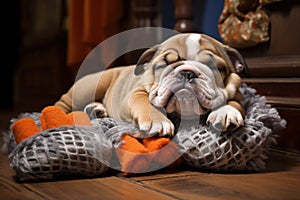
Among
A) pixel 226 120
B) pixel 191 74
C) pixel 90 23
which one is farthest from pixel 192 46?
pixel 90 23

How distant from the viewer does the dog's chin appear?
1050 millimetres

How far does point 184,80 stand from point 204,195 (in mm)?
318

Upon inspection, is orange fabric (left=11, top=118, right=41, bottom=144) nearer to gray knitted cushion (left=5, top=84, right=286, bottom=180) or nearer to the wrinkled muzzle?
gray knitted cushion (left=5, top=84, right=286, bottom=180)

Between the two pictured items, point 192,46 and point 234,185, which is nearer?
point 234,185

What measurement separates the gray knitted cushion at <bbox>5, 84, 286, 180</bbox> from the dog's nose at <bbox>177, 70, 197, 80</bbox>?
0.12 meters

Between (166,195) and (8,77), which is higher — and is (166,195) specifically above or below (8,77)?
above

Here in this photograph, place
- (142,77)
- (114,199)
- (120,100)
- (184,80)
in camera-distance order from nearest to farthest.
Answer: (114,199) → (184,80) → (142,77) → (120,100)

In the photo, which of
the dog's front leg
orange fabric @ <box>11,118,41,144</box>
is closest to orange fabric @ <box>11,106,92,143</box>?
orange fabric @ <box>11,118,41,144</box>

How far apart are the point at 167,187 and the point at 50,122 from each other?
1.15 ft

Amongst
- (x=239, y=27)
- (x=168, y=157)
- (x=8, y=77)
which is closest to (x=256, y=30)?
(x=239, y=27)

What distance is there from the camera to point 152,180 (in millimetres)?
937

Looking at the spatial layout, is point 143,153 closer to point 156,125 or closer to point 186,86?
point 156,125

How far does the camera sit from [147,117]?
1050 mm

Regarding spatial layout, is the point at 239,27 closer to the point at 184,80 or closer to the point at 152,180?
the point at 184,80
